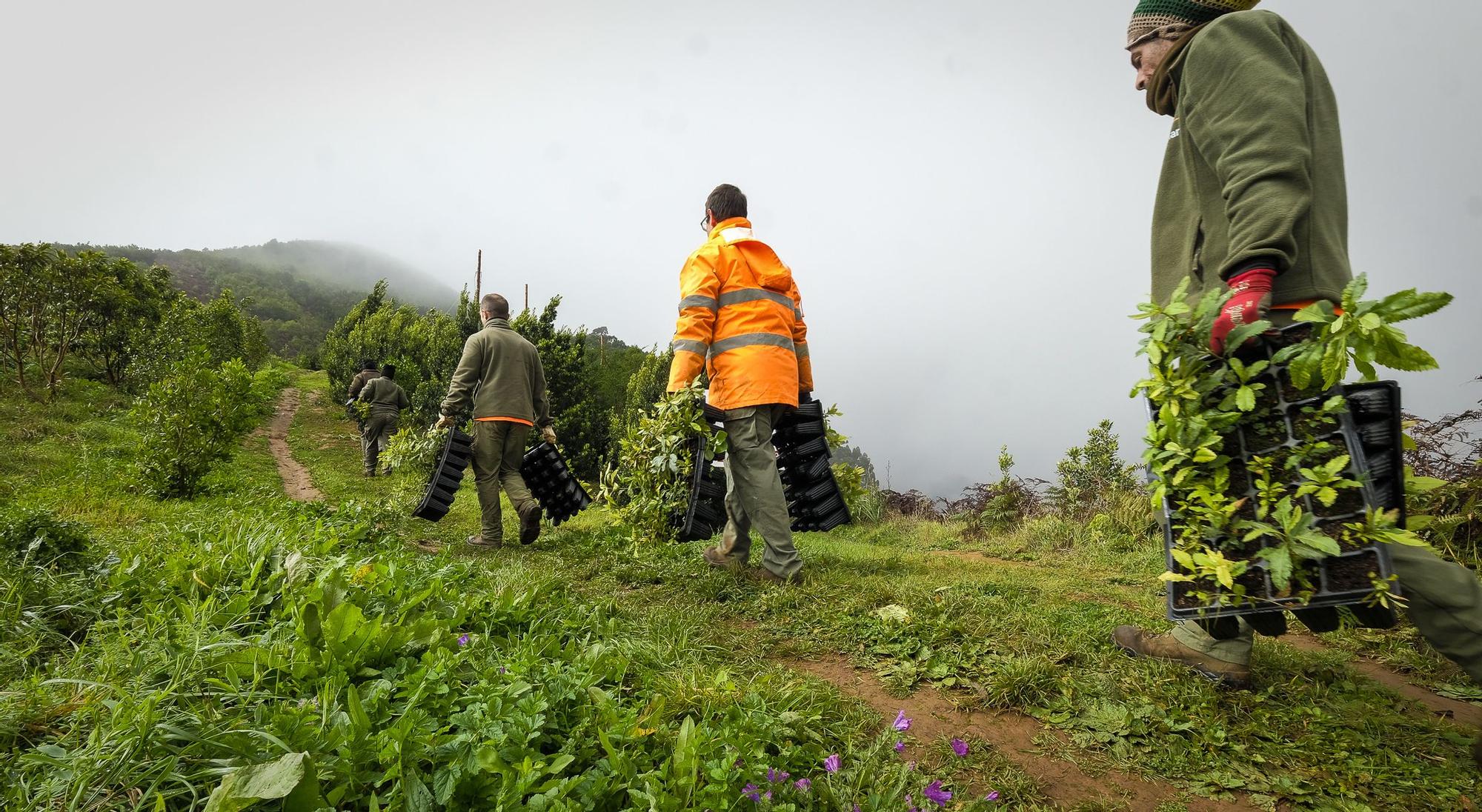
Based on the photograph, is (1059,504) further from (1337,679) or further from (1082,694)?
(1082,694)

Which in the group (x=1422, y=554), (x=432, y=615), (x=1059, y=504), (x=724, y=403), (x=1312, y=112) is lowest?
(x=1059, y=504)

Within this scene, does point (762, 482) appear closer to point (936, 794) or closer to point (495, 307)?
Result: point (936, 794)

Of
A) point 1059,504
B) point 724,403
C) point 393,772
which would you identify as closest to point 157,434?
point 724,403

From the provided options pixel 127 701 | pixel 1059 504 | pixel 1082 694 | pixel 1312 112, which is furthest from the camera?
pixel 1059 504

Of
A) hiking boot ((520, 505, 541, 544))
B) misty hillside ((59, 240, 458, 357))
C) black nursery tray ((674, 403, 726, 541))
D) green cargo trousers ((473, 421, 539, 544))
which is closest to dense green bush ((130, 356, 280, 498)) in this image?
green cargo trousers ((473, 421, 539, 544))

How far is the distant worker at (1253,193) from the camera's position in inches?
79.2

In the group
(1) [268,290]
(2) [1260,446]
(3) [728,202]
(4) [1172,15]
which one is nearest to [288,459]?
(3) [728,202]

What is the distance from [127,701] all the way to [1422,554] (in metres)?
3.78

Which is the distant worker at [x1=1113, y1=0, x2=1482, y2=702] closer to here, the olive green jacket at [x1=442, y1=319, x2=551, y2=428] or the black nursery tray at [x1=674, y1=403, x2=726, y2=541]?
the black nursery tray at [x1=674, y1=403, x2=726, y2=541]

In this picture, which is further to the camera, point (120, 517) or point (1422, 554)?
point (120, 517)

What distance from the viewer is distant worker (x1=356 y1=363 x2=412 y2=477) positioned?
13102 millimetres

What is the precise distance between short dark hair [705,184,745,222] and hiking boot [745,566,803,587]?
98.1 inches

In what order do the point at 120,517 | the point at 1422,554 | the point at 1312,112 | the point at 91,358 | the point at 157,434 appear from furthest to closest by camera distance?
1. the point at 91,358
2. the point at 157,434
3. the point at 120,517
4. the point at 1312,112
5. the point at 1422,554

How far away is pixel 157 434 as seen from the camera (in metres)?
7.70
